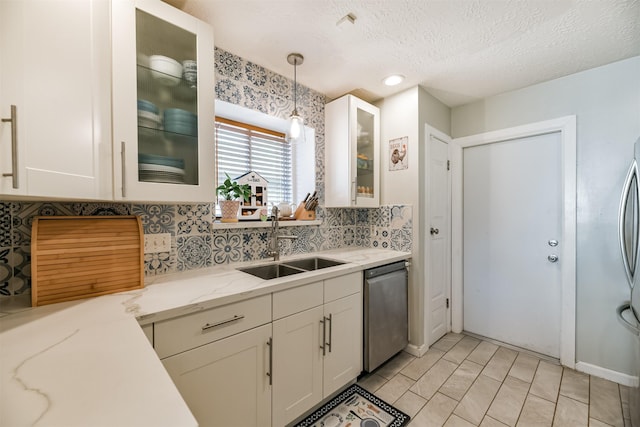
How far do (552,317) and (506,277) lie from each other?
42cm

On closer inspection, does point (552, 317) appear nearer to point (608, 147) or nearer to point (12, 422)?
point (608, 147)

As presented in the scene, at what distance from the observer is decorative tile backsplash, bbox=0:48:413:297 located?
118 cm

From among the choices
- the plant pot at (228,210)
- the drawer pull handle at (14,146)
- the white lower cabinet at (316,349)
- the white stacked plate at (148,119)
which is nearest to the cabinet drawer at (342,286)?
the white lower cabinet at (316,349)

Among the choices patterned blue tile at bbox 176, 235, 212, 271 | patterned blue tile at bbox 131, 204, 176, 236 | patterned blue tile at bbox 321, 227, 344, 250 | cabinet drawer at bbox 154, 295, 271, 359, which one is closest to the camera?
cabinet drawer at bbox 154, 295, 271, 359

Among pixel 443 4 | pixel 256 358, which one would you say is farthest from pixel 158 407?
pixel 443 4

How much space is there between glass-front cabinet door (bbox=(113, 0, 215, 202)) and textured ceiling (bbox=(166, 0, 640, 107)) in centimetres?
27

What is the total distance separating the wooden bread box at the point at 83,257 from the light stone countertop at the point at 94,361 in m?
0.06

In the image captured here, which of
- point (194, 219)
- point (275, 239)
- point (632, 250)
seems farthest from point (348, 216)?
point (632, 250)

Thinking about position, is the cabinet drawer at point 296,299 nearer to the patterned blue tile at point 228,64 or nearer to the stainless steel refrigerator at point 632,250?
the patterned blue tile at point 228,64

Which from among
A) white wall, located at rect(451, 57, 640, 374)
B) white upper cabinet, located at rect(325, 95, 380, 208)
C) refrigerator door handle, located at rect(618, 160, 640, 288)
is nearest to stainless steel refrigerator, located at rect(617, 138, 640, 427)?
refrigerator door handle, located at rect(618, 160, 640, 288)

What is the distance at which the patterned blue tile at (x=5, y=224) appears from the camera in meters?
1.13

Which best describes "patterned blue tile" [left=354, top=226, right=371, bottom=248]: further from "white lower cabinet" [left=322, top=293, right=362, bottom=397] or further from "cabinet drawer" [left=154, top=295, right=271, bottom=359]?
"cabinet drawer" [left=154, top=295, right=271, bottom=359]

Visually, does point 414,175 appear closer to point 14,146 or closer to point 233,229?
point 233,229

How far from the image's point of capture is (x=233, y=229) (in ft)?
6.16
